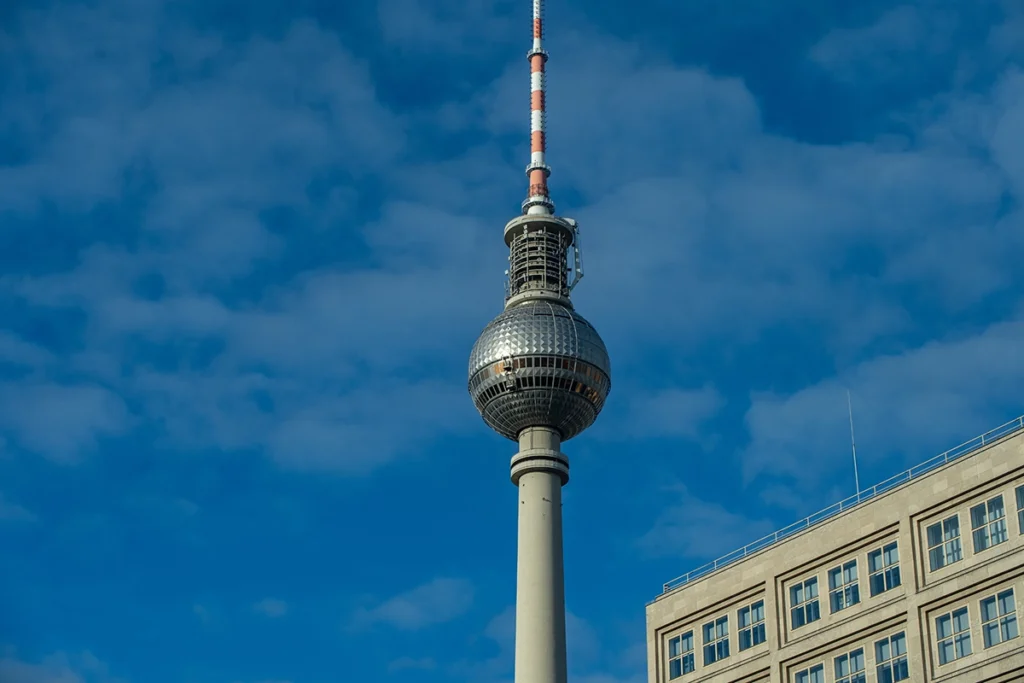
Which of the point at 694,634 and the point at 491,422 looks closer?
the point at 694,634

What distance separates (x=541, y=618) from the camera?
12562 cm

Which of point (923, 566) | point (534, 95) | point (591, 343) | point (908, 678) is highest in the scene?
point (534, 95)

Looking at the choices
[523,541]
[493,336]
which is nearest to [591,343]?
[493,336]

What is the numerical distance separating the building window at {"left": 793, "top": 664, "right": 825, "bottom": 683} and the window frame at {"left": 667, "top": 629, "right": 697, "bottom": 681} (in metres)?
7.90

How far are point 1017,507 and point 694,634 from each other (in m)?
22.5

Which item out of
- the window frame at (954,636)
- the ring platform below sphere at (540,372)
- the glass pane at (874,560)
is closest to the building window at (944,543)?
the window frame at (954,636)

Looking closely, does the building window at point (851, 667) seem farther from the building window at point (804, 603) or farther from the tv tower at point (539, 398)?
the tv tower at point (539, 398)

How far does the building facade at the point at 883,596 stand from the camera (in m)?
76.5

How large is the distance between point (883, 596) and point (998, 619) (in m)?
7.18

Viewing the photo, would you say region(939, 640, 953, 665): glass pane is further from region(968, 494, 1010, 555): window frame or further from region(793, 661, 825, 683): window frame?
region(793, 661, 825, 683): window frame

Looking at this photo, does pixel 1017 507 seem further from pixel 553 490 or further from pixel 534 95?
pixel 534 95

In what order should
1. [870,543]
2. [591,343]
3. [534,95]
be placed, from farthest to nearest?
[534,95] < [591,343] < [870,543]

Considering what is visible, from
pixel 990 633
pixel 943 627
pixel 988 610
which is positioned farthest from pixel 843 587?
pixel 990 633

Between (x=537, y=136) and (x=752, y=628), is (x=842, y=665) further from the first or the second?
(x=537, y=136)
